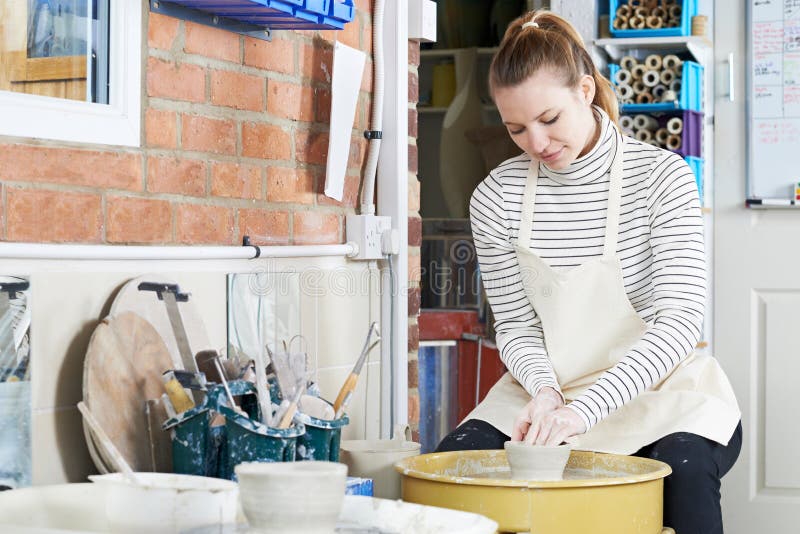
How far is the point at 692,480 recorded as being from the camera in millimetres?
1629

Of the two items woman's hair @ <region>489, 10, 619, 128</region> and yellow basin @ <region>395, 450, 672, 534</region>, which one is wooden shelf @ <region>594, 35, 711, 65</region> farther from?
yellow basin @ <region>395, 450, 672, 534</region>

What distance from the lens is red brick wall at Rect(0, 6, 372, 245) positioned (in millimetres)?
1445

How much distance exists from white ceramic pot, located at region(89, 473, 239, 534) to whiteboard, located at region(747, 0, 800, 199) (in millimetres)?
2572

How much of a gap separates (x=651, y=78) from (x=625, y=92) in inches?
3.5

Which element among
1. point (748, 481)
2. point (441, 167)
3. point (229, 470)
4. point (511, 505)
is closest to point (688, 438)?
point (511, 505)

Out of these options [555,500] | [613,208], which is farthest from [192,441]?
[613,208]

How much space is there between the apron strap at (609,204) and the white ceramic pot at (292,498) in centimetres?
111

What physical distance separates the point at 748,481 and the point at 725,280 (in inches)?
25.2

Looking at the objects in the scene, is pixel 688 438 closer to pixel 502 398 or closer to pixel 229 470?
pixel 502 398

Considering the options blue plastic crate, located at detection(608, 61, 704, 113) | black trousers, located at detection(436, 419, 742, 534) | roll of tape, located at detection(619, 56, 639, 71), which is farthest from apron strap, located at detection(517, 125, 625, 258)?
roll of tape, located at detection(619, 56, 639, 71)

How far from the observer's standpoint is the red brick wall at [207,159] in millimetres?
1445

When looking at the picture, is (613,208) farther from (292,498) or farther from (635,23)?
(635,23)

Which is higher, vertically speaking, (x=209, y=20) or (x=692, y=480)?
(x=209, y=20)

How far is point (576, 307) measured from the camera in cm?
196
